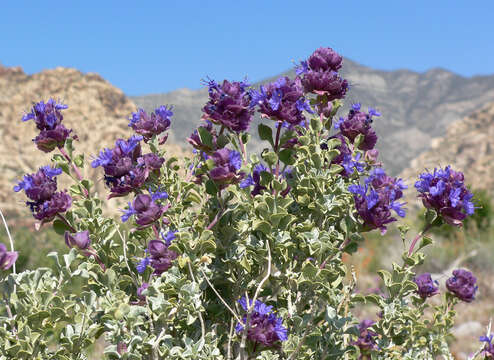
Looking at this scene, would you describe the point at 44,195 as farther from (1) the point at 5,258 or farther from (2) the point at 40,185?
(1) the point at 5,258

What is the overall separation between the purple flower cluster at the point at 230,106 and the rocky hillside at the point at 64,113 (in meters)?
12.5

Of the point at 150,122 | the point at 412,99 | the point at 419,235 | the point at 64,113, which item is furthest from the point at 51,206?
the point at 412,99

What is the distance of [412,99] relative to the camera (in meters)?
107

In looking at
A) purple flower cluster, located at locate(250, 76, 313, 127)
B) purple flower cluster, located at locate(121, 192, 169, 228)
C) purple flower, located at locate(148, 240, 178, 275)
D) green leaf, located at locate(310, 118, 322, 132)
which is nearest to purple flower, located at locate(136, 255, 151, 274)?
purple flower, located at locate(148, 240, 178, 275)

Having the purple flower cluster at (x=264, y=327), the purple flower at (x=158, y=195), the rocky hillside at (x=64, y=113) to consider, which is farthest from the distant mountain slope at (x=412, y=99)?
the purple flower cluster at (x=264, y=327)

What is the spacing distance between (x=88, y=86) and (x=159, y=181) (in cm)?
1485

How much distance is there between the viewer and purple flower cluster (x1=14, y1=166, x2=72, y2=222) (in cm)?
171

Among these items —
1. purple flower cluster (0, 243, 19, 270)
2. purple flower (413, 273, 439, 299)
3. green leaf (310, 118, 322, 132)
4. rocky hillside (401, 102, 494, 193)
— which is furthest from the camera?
rocky hillside (401, 102, 494, 193)

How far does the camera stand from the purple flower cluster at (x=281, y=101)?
174cm

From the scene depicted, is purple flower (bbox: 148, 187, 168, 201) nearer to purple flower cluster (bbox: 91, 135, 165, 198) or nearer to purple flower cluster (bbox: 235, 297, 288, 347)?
purple flower cluster (bbox: 91, 135, 165, 198)

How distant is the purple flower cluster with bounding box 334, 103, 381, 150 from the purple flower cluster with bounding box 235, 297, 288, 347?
84 cm

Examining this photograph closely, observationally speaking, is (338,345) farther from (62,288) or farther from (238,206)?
(62,288)

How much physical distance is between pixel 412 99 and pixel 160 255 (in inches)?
4434

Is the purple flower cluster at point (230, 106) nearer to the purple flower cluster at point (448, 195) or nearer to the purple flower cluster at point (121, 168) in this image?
the purple flower cluster at point (121, 168)
